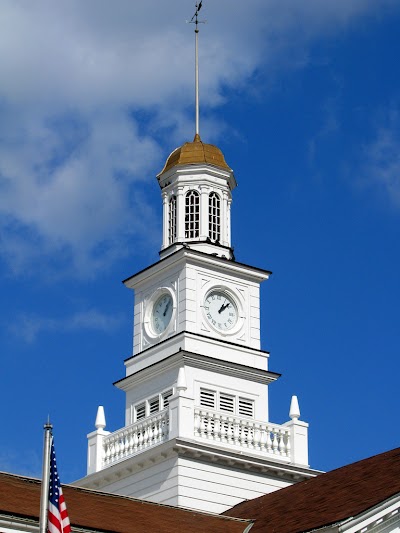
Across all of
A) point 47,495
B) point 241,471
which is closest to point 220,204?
point 241,471

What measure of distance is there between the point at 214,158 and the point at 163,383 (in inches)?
365

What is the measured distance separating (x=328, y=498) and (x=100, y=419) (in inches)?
479

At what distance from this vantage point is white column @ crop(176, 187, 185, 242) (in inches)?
2040

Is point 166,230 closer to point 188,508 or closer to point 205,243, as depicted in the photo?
point 205,243

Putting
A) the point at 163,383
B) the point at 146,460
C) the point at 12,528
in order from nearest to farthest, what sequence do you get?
1. the point at 12,528
2. the point at 146,460
3. the point at 163,383

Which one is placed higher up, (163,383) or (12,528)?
(163,383)

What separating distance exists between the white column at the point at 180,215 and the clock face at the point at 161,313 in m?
2.33

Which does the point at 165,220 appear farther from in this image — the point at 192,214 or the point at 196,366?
the point at 196,366

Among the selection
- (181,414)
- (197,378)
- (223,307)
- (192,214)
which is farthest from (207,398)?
(192,214)

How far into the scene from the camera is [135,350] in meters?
51.4

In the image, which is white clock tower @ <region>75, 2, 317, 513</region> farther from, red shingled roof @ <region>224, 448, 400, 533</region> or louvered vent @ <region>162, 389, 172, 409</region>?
red shingled roof @ <region>224, 448, 400, 533</region>

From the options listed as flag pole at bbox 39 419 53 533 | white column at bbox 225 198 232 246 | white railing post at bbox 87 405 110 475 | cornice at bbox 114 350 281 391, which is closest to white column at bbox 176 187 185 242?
white column at bbox 225 198 232 246

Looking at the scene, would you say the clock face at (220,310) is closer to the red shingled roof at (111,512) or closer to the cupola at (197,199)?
the cupola at (197,199)

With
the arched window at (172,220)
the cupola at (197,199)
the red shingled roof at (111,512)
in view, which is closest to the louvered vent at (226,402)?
the cupola at (197,199)
